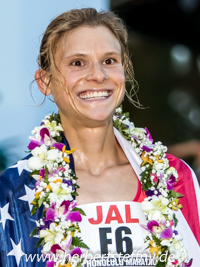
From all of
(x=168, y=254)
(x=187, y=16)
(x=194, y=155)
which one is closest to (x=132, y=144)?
(x=168, y=254)

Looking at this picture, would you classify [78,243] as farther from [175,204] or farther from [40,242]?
[175,204]

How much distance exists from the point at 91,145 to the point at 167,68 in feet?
6.69

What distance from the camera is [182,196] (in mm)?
2834

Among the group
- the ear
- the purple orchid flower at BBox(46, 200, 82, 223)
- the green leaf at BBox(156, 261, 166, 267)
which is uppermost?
the ear

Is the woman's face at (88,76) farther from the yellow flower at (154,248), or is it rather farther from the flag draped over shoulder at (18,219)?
the yellow flower at (154,248)

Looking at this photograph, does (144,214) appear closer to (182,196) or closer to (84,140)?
(182,196)

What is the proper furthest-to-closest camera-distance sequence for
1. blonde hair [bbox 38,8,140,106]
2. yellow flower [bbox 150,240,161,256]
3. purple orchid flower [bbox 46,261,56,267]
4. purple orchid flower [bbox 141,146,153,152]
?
purple orchid flower [bbox 141,146,153,152] → blonde hair [bbox 38,8,140,106] → yellow flower [bbox 150,240,161,256] → purple orchid flower [bbox 46,261,56,267]

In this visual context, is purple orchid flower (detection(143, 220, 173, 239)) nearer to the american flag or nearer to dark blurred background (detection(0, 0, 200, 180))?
the american flag

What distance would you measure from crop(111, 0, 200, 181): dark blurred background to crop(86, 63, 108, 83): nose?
1.98 meters

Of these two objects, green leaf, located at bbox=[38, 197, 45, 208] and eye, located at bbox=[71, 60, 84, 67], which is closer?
green leaf, located at bbox=[38, 197, 45, 208]

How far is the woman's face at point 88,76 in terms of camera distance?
2.74 meters

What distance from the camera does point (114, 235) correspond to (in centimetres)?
264

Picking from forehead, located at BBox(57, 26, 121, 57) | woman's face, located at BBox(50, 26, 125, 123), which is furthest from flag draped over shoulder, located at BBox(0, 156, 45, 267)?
forehead, located at BBox(57, 26, 121, 57)

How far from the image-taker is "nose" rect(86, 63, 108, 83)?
2.71 meters
